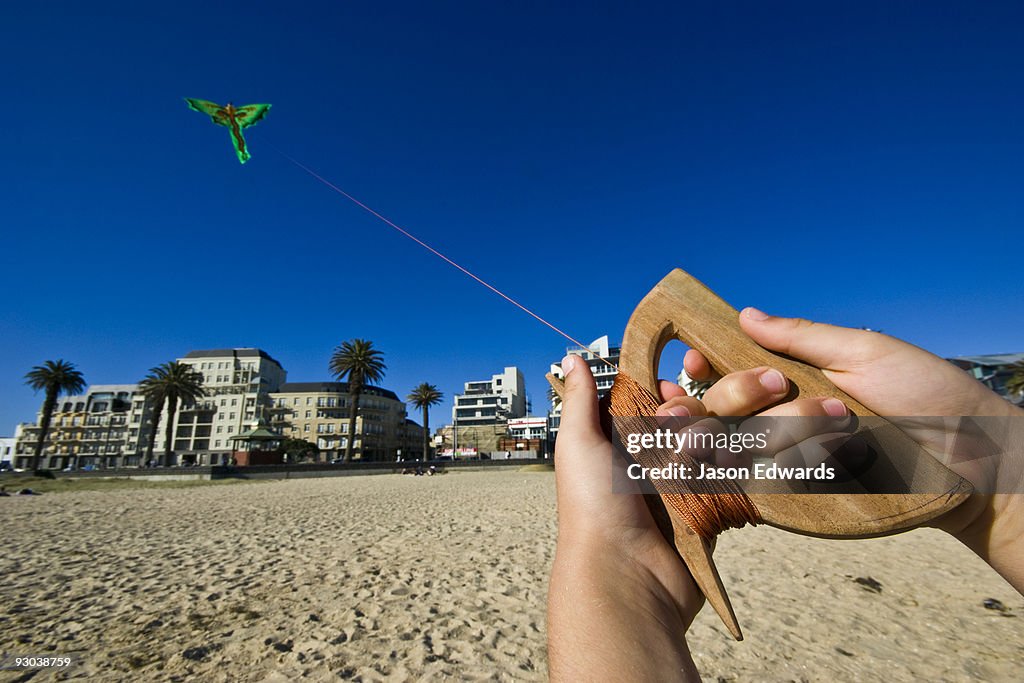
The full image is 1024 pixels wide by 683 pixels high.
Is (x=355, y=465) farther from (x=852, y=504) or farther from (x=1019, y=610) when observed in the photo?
(x=852, y=504)

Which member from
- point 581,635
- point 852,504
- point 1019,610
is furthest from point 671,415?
point 1019,610

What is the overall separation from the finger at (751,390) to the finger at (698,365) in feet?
1.06

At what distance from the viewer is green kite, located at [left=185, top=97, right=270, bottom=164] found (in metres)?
4.94

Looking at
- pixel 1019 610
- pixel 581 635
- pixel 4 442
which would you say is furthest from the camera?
pixel 4 442

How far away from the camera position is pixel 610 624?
96cm

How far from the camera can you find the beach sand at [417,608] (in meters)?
5.04

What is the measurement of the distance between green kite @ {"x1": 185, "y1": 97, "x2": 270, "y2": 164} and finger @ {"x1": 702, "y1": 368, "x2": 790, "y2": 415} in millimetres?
5684

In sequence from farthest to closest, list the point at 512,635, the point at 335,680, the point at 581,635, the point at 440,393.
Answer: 1. the point at 440,393
2. the point at 512,635
3. the point at 335,680
4. the point at 581,635

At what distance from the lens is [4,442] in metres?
113

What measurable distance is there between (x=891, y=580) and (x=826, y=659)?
4.30 metres

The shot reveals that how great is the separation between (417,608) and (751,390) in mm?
6907

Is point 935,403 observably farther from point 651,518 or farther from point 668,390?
point 651,518

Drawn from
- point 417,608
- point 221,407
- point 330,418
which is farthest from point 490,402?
point 417,608

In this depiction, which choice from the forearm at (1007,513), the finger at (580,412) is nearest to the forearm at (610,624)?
the finger at (580,412)
